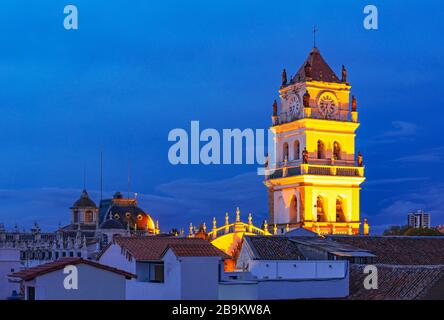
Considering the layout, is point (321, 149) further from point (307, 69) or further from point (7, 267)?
point (7, 267)

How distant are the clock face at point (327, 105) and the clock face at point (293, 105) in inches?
88.0

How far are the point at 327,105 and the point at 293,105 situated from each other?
3536mm

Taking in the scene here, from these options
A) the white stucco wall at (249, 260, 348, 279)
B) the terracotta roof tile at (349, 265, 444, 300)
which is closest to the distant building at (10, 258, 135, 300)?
the terracotta roof tile at (349, 265, 444, 300)

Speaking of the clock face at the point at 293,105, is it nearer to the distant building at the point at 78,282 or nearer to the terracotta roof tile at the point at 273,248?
the terracotta roof tile at the point at 273,248

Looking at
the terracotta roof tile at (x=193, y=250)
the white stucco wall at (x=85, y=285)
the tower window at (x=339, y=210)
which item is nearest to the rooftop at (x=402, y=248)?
the terracotta roof tile at (x=193, y=250)

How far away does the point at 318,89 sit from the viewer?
278 feet

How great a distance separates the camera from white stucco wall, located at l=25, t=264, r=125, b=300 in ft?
100

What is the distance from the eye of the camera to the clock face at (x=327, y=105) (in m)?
84.9

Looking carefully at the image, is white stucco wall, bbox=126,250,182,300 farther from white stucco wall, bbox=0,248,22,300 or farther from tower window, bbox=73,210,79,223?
tower window, bbox=73,210,79,223

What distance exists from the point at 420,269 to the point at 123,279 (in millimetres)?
18193

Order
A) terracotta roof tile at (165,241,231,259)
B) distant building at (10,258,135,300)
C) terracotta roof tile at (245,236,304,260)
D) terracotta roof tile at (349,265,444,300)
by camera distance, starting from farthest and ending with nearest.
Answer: terracotta roof tile at (245,236,304,260)
terracotta roof tile at (349,265,444,300)
terracotta roof tile at (165,241,231,259)
distant building at (10,258,135,300)
